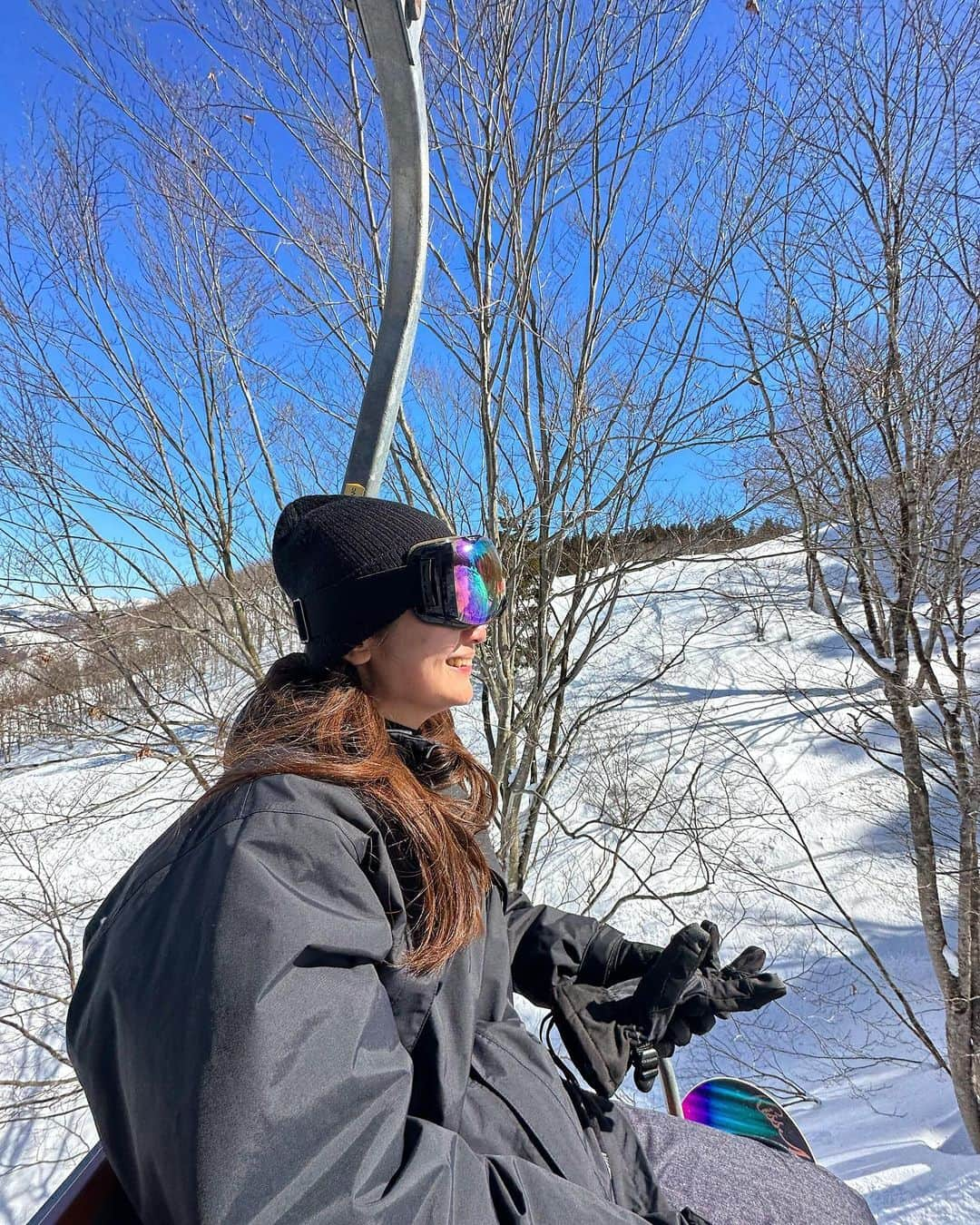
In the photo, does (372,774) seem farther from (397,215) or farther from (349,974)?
(397,215)

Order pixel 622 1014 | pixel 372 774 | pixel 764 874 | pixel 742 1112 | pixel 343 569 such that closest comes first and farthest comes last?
pixel 372 774
pixel 343 569
pixel 622 1014
pixel 742 1112
pixel 764 874

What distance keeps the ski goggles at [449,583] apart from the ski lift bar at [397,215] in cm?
32

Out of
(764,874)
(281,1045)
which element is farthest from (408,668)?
(764,874)

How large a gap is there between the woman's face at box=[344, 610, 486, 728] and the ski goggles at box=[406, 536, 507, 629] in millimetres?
30

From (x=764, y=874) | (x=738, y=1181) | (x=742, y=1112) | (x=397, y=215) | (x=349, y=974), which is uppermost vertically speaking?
(x=397, y=215)

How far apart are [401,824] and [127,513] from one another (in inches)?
188

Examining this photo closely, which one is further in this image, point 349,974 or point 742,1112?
point 742,1112

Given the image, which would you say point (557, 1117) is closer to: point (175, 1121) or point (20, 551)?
point (175, 1121)

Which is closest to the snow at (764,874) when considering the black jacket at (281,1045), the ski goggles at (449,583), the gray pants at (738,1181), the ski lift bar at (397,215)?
the gray pants at (738,1181)

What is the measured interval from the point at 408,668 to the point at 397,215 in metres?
1.11

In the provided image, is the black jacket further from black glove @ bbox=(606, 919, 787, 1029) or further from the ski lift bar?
the ski lift bar

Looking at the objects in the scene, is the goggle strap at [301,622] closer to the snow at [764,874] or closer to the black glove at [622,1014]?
the black glove at [622,1014]

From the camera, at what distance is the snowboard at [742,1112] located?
1886mm

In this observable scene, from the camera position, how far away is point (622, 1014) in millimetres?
1481
